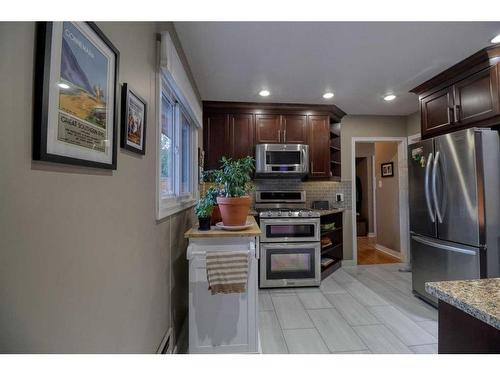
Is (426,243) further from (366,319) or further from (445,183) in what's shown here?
(366,319)

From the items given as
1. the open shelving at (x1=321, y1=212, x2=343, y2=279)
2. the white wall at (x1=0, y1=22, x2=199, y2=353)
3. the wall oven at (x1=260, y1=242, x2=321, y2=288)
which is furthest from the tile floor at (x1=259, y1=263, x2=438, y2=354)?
the white wall at (x1=0, y1=22, x2=199, y2=353)

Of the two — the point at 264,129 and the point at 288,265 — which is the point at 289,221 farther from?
the point at 264,129

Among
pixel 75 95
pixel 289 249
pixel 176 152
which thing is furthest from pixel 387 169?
pixel 75 95

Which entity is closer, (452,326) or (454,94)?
(452,326)

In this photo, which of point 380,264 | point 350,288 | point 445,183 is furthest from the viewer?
point 380,264

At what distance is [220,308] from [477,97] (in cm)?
281

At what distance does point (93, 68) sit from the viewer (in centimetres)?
78

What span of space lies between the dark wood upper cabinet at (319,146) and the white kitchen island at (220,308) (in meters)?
2.21

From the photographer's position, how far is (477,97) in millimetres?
2148

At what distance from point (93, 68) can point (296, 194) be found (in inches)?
125

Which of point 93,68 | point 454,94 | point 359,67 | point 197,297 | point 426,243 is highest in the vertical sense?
point 359,67

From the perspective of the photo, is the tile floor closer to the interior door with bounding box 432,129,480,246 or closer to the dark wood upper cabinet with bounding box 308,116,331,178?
the interior door with bounding box 432,129,480,246

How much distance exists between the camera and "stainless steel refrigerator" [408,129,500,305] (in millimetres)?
1940
